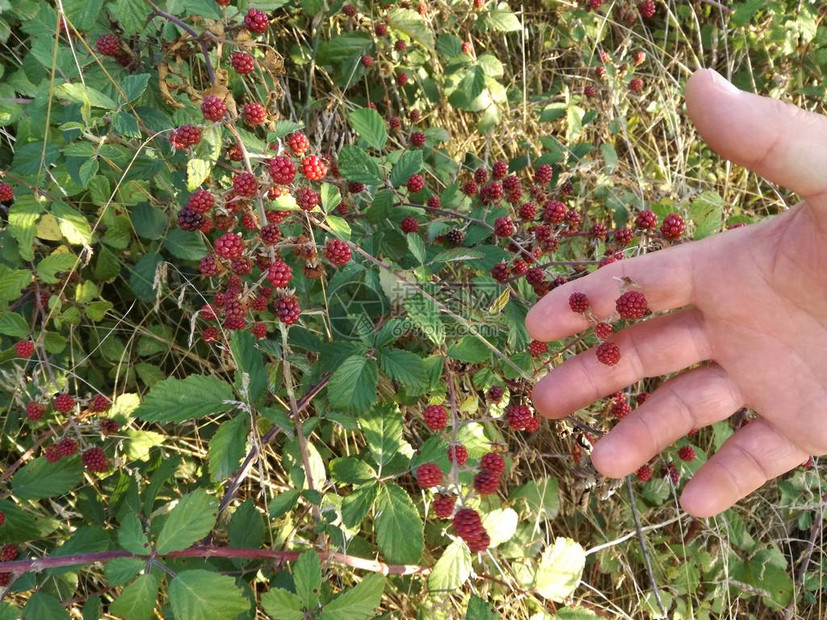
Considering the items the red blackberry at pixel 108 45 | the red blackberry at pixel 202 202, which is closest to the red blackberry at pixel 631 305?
the red blackberry at pixel 202 202

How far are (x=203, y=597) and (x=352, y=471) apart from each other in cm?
41

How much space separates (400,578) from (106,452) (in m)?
0.99

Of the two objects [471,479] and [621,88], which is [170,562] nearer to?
[471,479]

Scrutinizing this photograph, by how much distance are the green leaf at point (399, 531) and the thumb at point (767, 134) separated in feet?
3.44

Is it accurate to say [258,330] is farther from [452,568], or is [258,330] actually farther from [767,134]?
[767,134]

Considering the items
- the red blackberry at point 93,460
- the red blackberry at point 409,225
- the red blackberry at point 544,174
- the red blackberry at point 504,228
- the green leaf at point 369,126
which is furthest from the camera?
the red blackberry at point 544,174

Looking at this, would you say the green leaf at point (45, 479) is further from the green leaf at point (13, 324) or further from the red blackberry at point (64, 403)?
the green leaf at point (13, 324)

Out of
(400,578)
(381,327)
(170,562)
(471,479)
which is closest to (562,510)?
(400,578)

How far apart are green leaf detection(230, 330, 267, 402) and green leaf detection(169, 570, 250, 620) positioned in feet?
1.35

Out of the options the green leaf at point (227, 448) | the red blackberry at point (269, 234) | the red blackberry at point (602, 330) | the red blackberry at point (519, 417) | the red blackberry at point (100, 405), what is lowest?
the red blackberry at point (100, 405)

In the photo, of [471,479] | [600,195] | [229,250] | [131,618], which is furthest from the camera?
[600,195]

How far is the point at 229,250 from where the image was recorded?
4.58 ft

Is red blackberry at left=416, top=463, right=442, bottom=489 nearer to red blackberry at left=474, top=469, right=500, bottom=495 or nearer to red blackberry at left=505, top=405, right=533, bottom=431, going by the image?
red blackberry at left=474, top=469, right=500, bottom=495

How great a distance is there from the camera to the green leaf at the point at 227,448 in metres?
1.47
